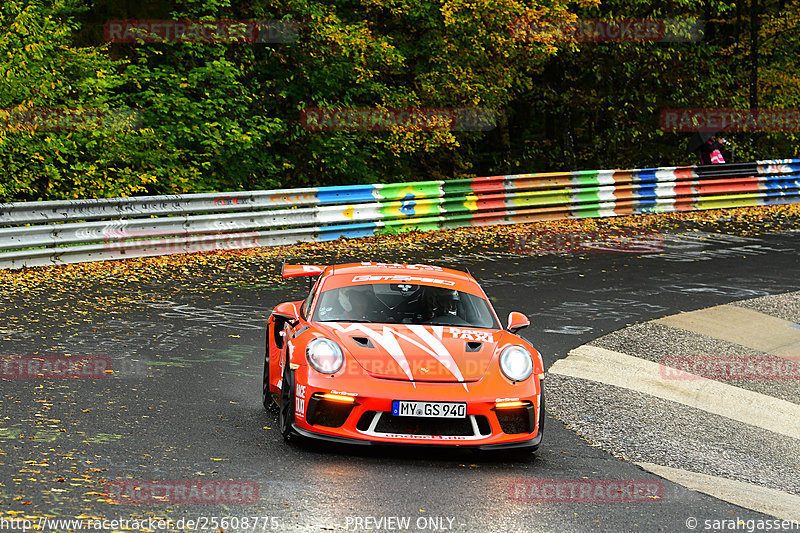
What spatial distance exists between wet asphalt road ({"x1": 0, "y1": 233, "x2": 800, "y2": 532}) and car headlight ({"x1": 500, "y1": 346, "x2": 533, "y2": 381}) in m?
0.62

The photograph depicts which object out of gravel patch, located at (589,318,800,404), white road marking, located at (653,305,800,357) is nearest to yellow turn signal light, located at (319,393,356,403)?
gravel patch, located at (589,318,800,404)

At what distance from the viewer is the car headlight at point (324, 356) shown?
7707 millimetres

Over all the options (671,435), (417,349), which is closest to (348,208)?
(671,435)

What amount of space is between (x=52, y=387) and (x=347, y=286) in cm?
268

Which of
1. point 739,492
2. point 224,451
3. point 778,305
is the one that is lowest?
point 778,305

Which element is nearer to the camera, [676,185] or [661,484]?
[661,484]

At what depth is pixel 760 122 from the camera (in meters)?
31.2

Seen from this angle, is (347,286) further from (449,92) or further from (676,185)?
(676,185)

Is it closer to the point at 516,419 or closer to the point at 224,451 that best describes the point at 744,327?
the point at 516,419

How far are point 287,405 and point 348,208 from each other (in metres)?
13.1

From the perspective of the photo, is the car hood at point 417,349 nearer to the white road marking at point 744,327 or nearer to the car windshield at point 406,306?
the car windshield at point 406,306

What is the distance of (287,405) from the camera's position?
25.9 ft

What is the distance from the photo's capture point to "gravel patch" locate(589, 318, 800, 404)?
11.9m

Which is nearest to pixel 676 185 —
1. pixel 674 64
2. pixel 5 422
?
pixel 674 64
